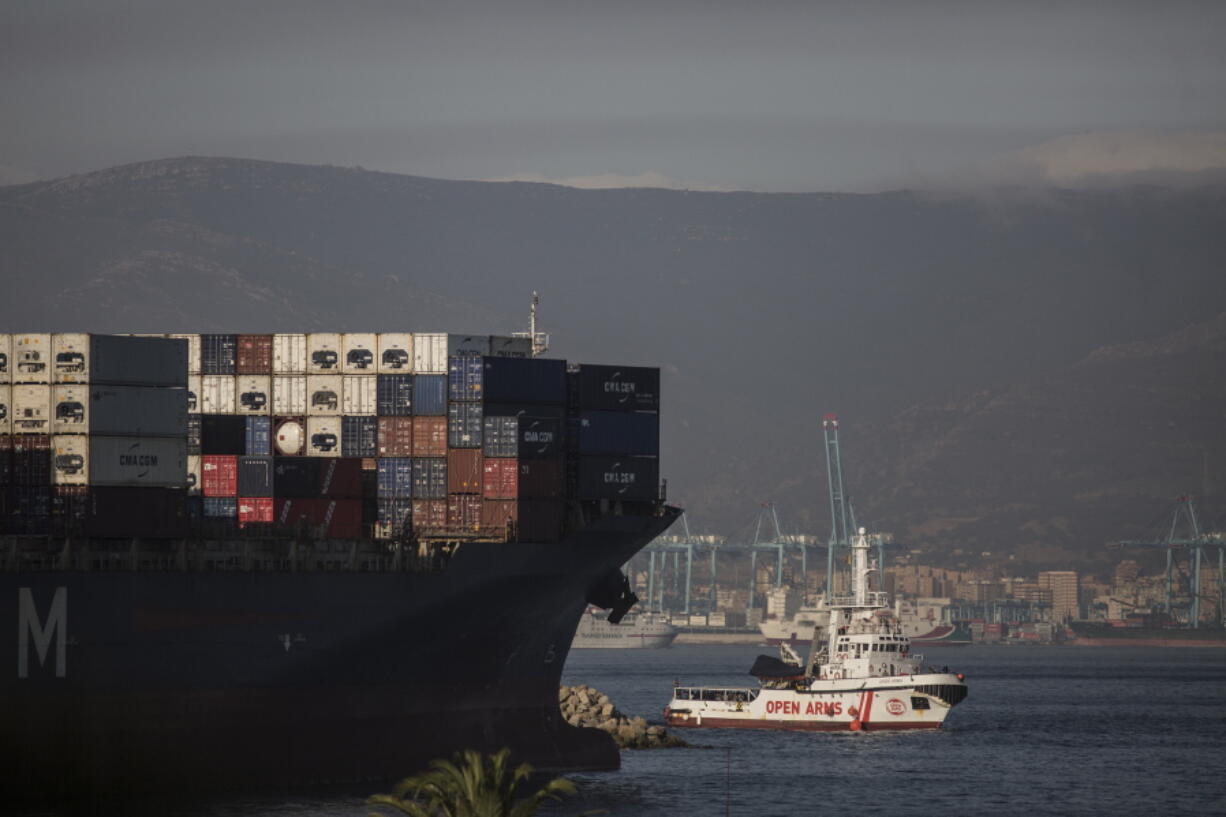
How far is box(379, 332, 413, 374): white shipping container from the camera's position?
80.5m

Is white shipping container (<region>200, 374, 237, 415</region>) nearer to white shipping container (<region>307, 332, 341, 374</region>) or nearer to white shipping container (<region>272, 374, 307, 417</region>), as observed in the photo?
white shipping container (<region>272, 374, 307, 417</region>)

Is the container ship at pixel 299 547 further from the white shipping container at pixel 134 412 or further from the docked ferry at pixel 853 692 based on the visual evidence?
the docked ferry at pixel 853 692

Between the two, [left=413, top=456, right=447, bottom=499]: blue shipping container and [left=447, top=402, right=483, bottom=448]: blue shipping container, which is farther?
[left=413, top=456, right=447, bottom=499]: blue shipping container

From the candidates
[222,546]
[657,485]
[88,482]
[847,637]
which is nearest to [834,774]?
[657,485]

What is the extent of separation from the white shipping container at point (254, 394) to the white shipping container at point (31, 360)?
983 cm

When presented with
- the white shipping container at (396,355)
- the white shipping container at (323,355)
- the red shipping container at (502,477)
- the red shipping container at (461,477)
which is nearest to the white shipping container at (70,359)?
the white shipping container at (323,355)

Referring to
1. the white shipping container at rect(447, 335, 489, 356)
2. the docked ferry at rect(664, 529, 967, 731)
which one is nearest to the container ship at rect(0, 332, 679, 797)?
the white shipping container at rect(447, 335, 489, 356)

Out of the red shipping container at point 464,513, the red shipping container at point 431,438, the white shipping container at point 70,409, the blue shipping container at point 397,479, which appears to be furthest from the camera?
the blue shipping container at point 397,479

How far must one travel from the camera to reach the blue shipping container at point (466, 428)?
79188 millimetres

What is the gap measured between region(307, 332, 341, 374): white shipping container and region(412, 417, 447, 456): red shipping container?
417 centimetres

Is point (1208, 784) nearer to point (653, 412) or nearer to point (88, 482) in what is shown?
point (653, 412)

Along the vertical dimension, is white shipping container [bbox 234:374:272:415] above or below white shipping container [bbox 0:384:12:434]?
above

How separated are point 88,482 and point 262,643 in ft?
26.0

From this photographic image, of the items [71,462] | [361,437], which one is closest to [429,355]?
[361,437]
